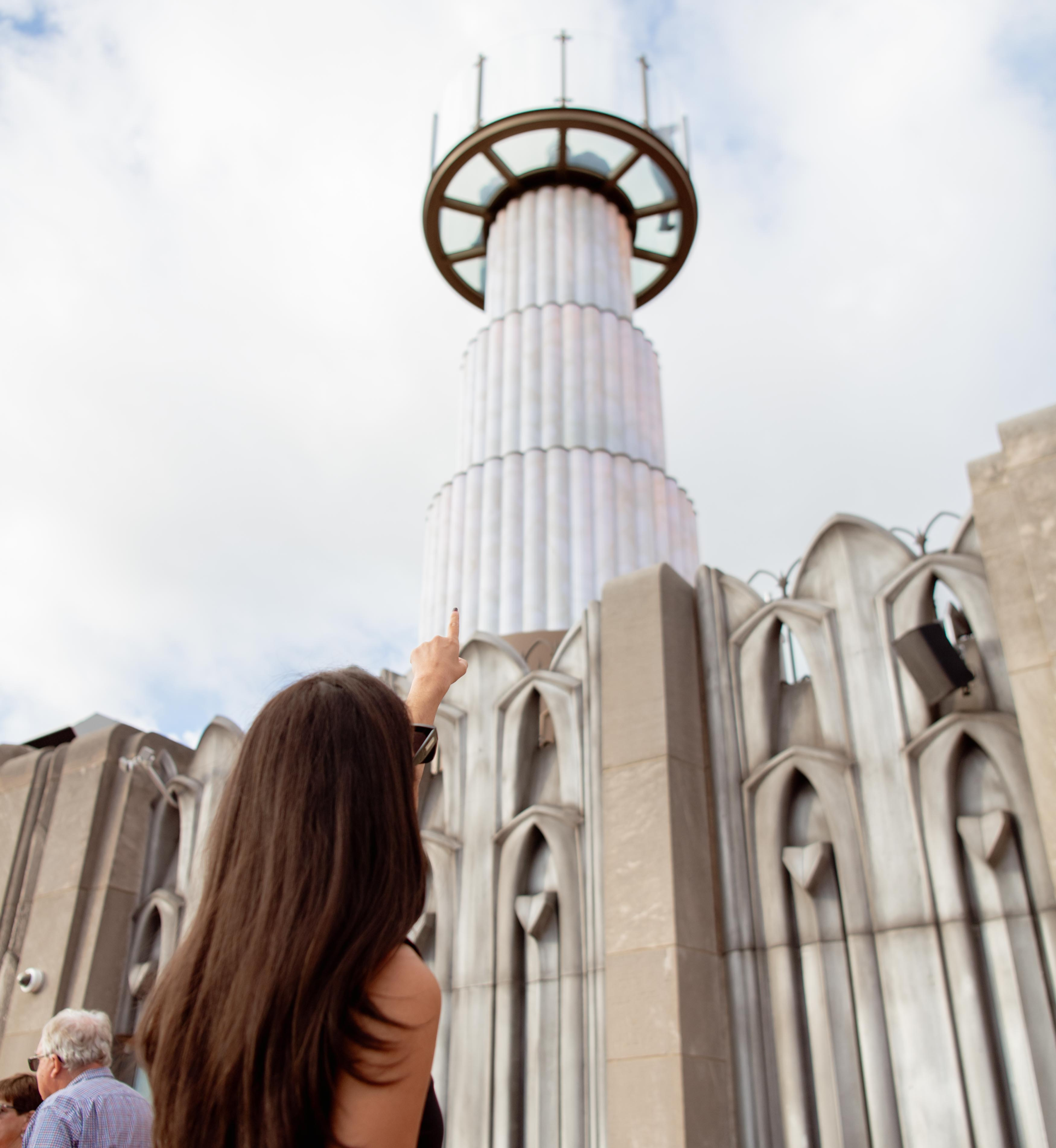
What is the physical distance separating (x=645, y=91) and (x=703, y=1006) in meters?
17.9

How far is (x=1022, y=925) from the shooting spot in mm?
5410

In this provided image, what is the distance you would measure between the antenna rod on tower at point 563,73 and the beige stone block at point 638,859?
14.8 meters

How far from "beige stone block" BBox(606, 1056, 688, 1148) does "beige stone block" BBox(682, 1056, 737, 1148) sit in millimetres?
51

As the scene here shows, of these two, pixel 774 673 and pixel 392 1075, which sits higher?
pixel 774 673

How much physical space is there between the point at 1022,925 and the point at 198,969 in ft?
16.9

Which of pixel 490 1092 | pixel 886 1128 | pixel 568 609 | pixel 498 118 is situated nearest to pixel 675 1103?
pixel 886 1128

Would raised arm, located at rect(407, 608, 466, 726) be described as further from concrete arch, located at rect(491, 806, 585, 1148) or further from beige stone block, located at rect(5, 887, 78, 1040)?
beige stone block, located at rect(5, 887, 78, 1040)

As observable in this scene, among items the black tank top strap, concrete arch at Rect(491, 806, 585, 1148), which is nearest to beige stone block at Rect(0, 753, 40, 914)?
concrete arch at Rect(491, 806, 585, 1148)

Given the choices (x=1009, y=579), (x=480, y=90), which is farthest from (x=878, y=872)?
(x=480, y=90)

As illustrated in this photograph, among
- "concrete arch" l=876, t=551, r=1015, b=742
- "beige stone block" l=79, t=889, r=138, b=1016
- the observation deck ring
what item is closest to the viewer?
"concrete arch" l=876, t=551, r=1015, b=742

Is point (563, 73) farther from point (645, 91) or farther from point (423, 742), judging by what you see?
point (423, 742)

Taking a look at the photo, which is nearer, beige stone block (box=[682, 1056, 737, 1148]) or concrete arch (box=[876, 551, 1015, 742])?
beige stone block (box=[682, 1056, 737, 1148])

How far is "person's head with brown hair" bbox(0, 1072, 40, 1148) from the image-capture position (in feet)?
15.1

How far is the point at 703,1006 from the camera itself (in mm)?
6082
